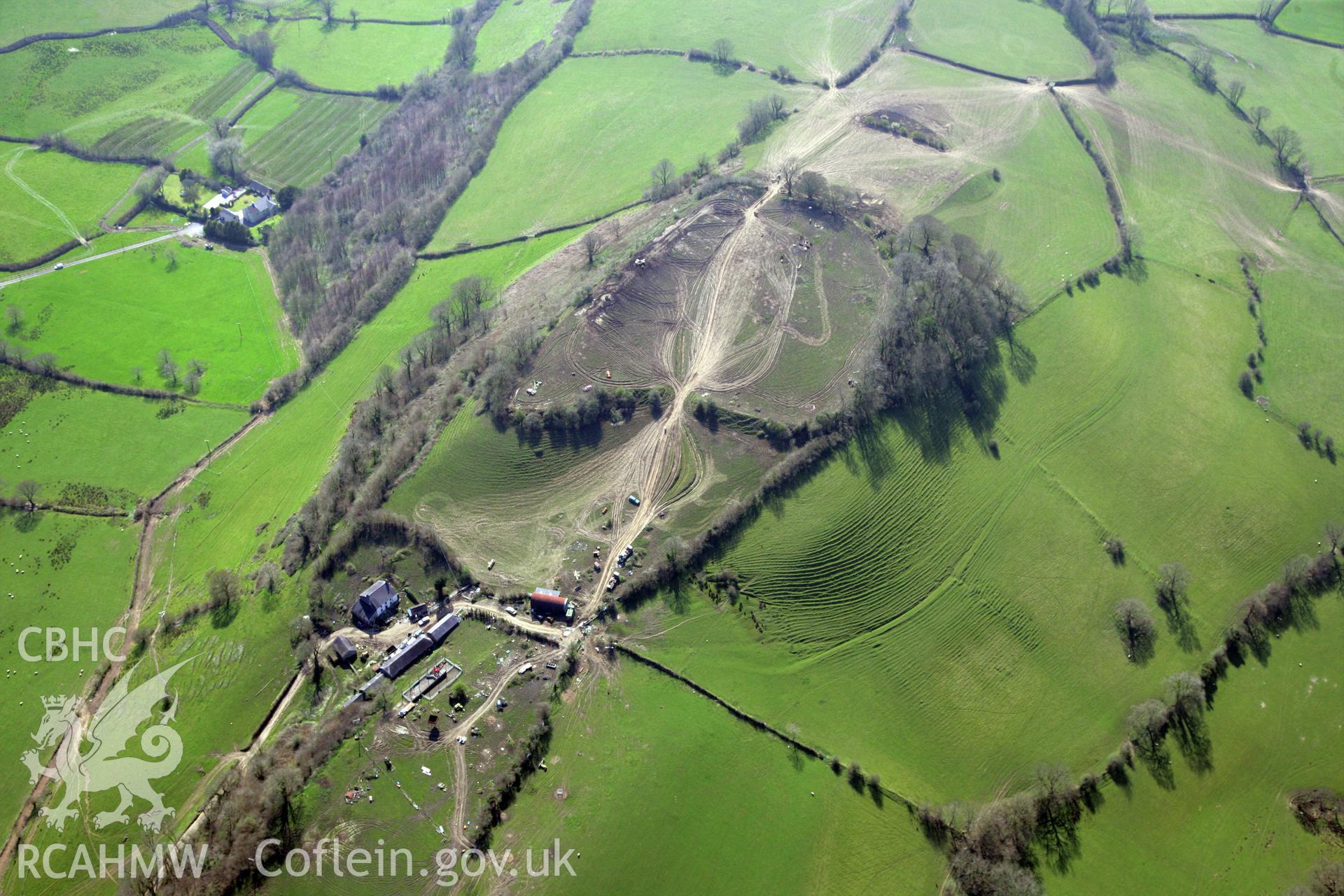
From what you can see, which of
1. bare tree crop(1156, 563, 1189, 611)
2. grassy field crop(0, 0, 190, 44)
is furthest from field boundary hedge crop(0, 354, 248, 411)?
grassy field crop(0, 0, 190, 44)

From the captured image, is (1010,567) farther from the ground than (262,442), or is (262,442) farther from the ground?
(1010,567)

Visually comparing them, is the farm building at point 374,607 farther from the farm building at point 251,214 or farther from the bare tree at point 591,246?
the farm building at point 251,214

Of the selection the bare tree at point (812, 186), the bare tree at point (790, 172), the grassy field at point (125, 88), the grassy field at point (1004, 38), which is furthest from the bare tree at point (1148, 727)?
the grassy field at point (125, 88)

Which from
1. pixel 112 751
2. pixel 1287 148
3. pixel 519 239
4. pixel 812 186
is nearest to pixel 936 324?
pixel 812 186

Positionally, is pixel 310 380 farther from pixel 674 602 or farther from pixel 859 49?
pixel 859 49

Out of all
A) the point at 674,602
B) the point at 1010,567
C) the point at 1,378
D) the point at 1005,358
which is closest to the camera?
the point at 674,602

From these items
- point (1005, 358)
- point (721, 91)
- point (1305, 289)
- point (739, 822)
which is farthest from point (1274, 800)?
point (721, 91)

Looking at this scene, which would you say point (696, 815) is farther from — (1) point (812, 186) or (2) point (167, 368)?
(2) point (167, 368)

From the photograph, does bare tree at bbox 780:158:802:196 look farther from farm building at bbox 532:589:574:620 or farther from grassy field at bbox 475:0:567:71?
grassy field at bbox 475:0:567:71
